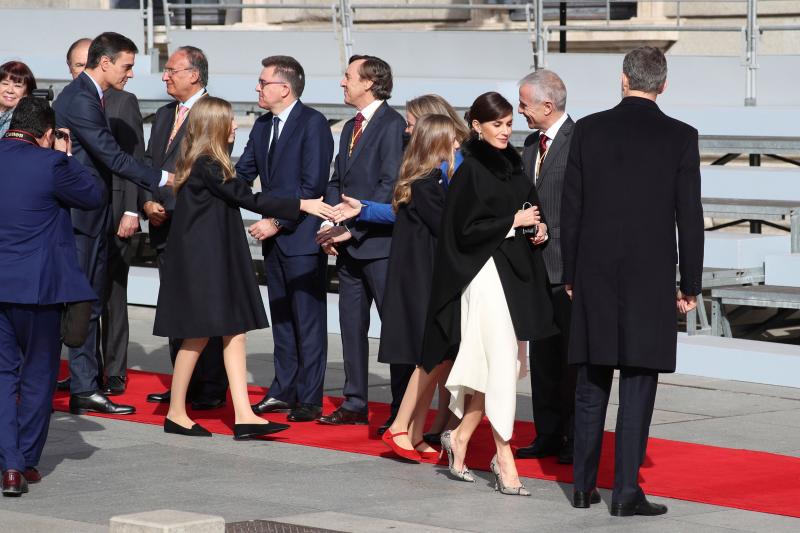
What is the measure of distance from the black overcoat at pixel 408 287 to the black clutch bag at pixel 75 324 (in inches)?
59.2

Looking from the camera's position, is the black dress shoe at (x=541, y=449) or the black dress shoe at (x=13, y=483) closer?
the black dress shoe at (x=13, y=483)

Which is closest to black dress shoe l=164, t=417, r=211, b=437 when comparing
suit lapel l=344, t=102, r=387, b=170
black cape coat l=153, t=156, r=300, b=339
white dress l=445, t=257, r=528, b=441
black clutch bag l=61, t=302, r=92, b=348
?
black cape coat l=153, t=156, r=300, b=339

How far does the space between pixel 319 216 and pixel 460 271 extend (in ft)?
4.40

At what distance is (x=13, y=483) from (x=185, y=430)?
152 centimetres

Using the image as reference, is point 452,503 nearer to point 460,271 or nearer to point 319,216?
point 460,271

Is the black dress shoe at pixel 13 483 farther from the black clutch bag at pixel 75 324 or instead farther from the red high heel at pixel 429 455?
the red high heel at pixel 429 455

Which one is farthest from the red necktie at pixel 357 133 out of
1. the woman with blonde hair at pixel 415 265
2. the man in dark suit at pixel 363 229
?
the woman with blonde hair at pixel 415 265

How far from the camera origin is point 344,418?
27.8 feet

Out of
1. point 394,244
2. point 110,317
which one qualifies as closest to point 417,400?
point 394,244

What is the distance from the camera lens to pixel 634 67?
6512mm

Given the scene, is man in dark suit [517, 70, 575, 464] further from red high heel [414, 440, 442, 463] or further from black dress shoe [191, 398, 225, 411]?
black dress shoe [191, 398, 225, 411]

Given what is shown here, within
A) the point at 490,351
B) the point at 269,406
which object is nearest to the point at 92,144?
the point at 269,406

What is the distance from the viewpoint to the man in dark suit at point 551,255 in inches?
296

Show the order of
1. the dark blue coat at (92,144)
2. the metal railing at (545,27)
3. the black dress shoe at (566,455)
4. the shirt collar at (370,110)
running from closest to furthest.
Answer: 1. the black dress shoe at (566,455)
2. the shirt collar at (370,110)
3. the dark blue coat at (92,144)
4. the metal railing at (545,27)
